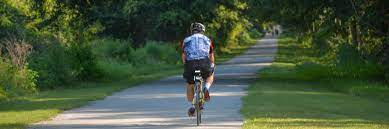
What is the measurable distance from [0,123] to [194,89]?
3589 mm

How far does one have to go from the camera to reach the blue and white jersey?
47.5 feet

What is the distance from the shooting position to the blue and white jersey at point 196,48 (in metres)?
14.5

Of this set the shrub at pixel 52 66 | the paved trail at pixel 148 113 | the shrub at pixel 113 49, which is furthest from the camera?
the shrub at pixel 113 49

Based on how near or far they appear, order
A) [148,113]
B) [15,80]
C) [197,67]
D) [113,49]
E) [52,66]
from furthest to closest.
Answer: [113,49] < [52,66] < [15,80] < [148,113] < [197,67]

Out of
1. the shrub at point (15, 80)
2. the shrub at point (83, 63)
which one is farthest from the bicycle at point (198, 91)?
the shrub at point (83, 63)

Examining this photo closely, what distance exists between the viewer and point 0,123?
1531 cm

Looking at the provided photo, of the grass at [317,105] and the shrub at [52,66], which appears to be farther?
the shrub at [52,66]

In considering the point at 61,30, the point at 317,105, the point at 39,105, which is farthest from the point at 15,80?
the point at 61,30

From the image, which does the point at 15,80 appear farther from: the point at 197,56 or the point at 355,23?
the point at 355,23

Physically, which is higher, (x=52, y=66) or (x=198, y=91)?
(x=198, y=91)

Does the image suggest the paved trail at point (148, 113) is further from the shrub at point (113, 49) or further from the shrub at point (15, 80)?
the shrub at point (113, 49)

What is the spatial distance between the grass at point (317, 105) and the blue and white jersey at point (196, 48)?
1419 millimetres

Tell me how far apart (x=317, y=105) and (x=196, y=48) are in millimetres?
6018

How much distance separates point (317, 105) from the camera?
19656mm
